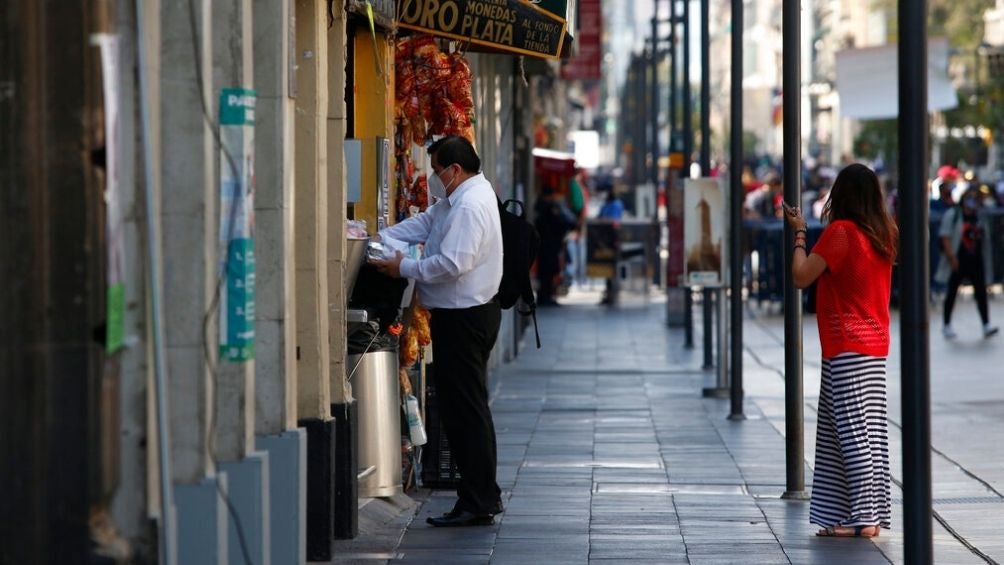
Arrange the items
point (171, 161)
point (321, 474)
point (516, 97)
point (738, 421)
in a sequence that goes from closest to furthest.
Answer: point (171, 161), point (321, 474), point (738, 421), point (516, 97)

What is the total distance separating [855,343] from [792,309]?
→ 155 centimetres

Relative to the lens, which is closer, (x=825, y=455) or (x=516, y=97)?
(x=825, y=455)

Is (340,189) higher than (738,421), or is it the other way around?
(340,189)

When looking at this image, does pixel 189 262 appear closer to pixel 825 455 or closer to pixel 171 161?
pixel 171 161

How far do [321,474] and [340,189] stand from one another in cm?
150

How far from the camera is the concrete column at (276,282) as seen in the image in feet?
26.5

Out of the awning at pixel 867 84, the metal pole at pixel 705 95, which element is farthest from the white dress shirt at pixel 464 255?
the awning at pixel 867 84

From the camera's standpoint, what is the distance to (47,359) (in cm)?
604

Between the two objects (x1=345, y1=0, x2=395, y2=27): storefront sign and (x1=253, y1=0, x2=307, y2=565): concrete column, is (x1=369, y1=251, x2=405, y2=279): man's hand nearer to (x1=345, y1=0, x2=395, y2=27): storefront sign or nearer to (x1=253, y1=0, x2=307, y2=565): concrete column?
(x1=345, y1=0, x2=395, y2=27): storefront sign

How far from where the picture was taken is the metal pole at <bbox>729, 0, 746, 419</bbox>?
47.2 ft

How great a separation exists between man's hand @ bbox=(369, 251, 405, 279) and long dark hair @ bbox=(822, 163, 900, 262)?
208 cm

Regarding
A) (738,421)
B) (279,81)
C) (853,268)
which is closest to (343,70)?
(279,81)

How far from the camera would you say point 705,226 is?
16.7 metres

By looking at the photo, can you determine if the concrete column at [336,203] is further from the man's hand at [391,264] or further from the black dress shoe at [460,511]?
the black dress shoe at [460,511]
